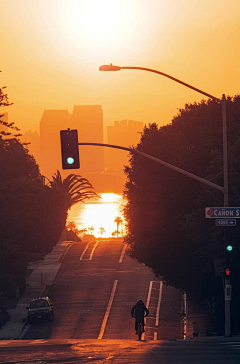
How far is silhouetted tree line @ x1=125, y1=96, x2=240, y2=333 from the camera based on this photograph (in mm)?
31922

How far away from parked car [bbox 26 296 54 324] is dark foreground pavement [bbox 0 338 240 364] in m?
20.6

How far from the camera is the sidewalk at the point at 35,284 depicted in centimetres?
4272

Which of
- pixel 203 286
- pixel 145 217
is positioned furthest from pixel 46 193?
pixel 203 286

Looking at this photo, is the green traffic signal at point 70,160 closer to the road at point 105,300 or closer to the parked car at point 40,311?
the road at point 105,300

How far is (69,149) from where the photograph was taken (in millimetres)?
22297

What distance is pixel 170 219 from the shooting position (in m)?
36.8

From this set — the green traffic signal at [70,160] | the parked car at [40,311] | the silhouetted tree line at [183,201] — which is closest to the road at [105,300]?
the parked car at [40,311]

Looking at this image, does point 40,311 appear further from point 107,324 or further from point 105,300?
point 105,300

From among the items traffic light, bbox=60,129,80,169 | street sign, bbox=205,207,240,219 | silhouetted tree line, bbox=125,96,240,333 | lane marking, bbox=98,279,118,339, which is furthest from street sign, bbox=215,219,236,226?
lane marking, bbox=98,279,118,339

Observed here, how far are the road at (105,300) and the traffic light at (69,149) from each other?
756 inches

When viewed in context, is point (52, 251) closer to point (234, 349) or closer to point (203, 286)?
point (203, 286)

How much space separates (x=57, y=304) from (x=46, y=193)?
13.9 meters

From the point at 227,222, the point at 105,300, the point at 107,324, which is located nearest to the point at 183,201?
the point at 227,222

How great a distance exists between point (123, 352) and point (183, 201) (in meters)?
16.6
